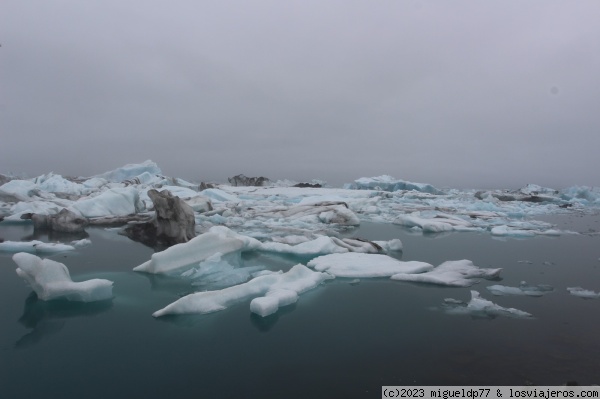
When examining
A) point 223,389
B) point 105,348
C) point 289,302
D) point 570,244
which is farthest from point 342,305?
point 570,244

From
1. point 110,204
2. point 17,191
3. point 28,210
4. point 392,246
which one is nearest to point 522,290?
point 392,246

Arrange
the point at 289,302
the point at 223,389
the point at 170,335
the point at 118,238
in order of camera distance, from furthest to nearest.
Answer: the point at 118,238 < the point at 289,302 < the point at 170,335 < the point at 223,389

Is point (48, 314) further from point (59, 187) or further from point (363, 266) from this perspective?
point (59, 187)

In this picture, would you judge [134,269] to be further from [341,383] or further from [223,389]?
[341,383]

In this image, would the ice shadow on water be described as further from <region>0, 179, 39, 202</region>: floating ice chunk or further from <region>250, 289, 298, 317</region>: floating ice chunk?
<region>0, 179, 39, 202</region>: floating ice chunk

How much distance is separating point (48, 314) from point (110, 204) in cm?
749

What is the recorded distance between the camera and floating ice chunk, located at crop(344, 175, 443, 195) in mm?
30500

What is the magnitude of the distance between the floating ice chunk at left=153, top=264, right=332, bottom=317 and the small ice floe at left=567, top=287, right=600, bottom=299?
2837 mm

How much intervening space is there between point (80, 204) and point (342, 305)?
8670 mm

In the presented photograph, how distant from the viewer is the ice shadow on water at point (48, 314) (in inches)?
117

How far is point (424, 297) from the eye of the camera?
4.16 m

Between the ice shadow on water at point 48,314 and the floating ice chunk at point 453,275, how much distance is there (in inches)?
132

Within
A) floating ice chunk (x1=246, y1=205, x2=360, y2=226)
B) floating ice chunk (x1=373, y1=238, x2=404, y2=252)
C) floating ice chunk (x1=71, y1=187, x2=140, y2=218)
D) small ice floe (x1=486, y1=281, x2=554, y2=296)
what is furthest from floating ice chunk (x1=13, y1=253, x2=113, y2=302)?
floating ice chunk (x1=246, y1=205, x2=360, y2=226)

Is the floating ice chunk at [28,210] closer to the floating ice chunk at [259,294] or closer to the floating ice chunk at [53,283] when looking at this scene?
the floating ice chunk at [53,283]
